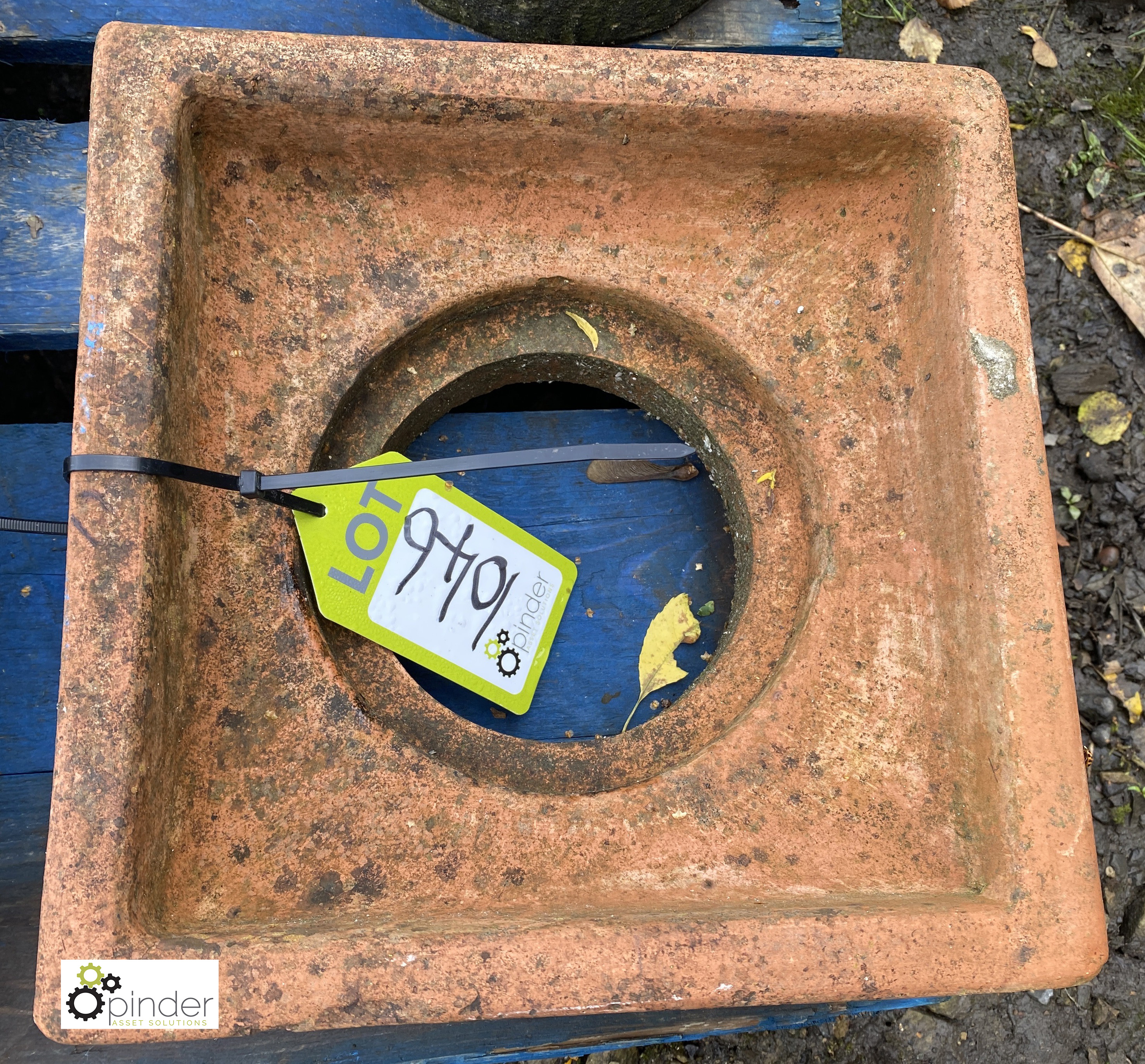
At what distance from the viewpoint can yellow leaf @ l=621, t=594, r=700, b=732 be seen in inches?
54.5

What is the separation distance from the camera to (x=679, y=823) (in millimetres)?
1093

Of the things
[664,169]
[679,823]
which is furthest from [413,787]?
[664,169]

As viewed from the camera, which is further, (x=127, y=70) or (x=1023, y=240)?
(x=1023, y=240)

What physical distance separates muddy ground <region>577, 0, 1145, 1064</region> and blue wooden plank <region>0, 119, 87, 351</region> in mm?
1668

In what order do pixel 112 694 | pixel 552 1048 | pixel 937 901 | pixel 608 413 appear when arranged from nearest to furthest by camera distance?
pixel 112 694, pixel 937 901, pixel 552 1048, pixel 608 413

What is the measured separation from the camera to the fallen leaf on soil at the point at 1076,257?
1.85 m

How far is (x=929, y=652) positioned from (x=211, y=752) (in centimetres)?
98

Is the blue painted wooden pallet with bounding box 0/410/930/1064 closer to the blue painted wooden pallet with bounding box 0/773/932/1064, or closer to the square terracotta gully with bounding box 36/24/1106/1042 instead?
the blue painted wooden pallet with bounding box 0/773/932/1064

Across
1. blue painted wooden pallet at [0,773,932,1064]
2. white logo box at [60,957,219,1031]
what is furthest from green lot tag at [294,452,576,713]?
blue painted wooden pallet at [0,773,932,1064]

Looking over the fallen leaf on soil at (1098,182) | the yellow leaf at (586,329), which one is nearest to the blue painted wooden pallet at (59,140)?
the yellow leaf at (586,329)

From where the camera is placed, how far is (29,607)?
129 cm

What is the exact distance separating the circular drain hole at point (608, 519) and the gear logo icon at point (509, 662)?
A: 0.09 metres

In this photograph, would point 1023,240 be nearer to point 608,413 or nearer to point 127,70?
point 608,413

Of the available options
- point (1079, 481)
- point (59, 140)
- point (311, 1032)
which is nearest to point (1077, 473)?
point (1079, 481)
